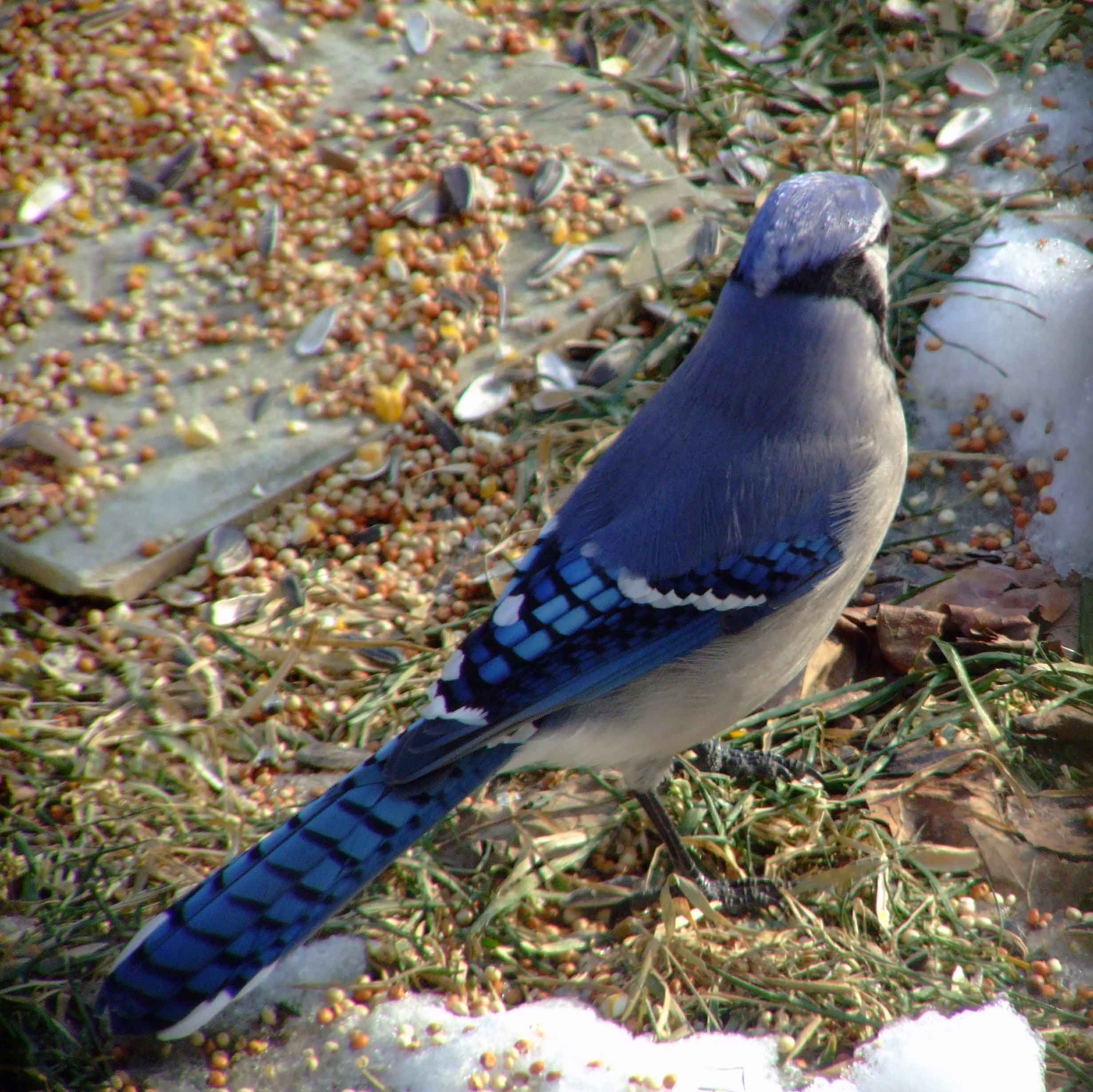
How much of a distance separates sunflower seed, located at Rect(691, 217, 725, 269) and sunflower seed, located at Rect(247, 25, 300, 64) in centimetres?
136

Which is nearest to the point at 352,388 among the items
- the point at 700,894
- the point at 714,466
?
the point at 714,466

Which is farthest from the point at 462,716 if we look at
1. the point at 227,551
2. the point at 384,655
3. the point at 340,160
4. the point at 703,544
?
the point at 340,160

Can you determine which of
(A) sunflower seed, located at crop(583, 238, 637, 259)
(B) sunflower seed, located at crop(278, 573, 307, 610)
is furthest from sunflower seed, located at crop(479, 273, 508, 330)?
(B) sunflower seed, located at crop(278, 573, 307, 610)

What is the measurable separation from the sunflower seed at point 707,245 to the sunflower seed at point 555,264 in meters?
0.28

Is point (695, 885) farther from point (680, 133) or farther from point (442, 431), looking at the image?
point (680, 133)

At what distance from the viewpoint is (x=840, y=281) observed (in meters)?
2.03

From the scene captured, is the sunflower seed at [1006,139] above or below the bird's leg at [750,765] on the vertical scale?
above

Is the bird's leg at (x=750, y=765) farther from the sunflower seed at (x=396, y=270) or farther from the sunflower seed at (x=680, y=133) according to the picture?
the sunflower seed at (x=680, y=133)

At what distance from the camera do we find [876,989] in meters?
2.02

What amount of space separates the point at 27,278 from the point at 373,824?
1.93m

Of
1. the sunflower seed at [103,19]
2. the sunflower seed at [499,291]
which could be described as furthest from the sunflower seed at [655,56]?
the sunflower seed at [103,19]

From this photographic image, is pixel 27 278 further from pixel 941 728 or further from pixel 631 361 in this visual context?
pixel 941 728

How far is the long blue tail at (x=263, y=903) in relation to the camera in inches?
74.0

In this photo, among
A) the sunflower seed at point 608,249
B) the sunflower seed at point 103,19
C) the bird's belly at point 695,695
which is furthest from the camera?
the sunflower seed at point 103,19
